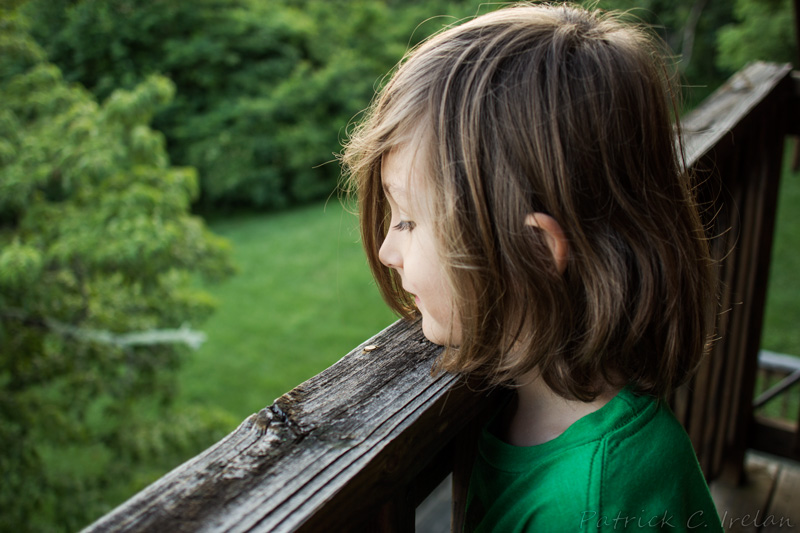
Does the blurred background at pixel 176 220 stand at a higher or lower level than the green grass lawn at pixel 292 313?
higher

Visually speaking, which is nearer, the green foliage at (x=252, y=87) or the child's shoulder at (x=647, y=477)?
the child's shoulder at (x=647, y=477)

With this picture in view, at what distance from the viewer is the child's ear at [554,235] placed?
0.76 m

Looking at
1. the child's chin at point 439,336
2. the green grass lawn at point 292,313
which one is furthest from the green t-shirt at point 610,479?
the green grass lawn at point 292,313

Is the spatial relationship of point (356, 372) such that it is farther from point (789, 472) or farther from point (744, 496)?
point (789, 472)

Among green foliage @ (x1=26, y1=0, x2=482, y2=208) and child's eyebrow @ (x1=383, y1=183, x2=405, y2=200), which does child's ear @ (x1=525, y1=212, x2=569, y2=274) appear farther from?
green foliage @ (x1=26, y1=0, x2=482, y2=208)

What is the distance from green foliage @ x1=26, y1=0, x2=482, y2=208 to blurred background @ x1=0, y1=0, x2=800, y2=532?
0.04 m

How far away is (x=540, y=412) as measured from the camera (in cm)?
95

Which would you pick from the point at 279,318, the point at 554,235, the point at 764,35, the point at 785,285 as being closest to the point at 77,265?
the point at 554,235

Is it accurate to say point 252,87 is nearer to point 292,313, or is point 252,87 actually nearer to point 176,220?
point 292,313

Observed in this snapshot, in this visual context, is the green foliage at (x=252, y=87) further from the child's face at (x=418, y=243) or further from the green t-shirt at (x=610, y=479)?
the green t-shirt at (x=610, y=479)

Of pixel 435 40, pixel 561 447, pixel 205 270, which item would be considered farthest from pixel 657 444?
pixel 205 270

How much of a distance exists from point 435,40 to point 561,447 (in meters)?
0.57

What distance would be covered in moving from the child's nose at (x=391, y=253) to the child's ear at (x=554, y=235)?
20 cm

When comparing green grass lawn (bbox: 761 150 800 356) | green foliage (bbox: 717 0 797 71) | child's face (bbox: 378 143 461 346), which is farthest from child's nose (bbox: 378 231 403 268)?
green foliage (bbox: 717 0 797 71)
